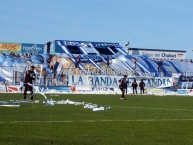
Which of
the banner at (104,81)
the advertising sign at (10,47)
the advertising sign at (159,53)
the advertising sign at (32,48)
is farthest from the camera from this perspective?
the advertising sign at (159,53)

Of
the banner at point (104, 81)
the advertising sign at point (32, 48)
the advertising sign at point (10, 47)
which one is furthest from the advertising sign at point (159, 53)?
the advertising sign at point (10, 47)

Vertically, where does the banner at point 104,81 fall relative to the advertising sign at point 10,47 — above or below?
below

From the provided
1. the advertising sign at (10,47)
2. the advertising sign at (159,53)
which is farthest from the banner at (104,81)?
the advertising sign at (159,53)

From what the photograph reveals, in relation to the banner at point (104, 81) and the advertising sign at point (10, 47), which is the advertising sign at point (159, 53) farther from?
the advertising sign at point (10, 47)

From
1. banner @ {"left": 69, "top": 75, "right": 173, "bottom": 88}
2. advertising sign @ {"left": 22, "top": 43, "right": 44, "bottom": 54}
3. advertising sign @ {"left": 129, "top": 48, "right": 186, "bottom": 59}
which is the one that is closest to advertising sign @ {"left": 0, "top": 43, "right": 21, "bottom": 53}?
advertising sign @ {"left": 22, "top": 43, "right": 44, "bottom": 54}

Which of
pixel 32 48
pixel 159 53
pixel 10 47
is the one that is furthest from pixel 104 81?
pixel 159 53

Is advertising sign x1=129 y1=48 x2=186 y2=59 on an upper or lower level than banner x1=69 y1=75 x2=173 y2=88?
upper

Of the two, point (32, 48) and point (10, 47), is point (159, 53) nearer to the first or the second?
point (32, 48)

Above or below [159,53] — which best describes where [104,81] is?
below

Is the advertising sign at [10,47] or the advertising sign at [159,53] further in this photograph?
the advertising sign at [159,53]

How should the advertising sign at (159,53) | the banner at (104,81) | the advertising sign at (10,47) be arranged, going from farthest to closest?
the advertising sign at (159,53) → the advertising sign at (10,47) → the banner at (104,81)

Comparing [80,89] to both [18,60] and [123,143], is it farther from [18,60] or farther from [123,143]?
[123,143]

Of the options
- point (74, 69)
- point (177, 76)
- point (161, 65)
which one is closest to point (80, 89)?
point (74, 69)

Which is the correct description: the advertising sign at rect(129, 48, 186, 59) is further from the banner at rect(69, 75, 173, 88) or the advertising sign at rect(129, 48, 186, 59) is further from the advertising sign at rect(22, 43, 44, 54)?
the banner at rect(69, 75, 173, 88)
